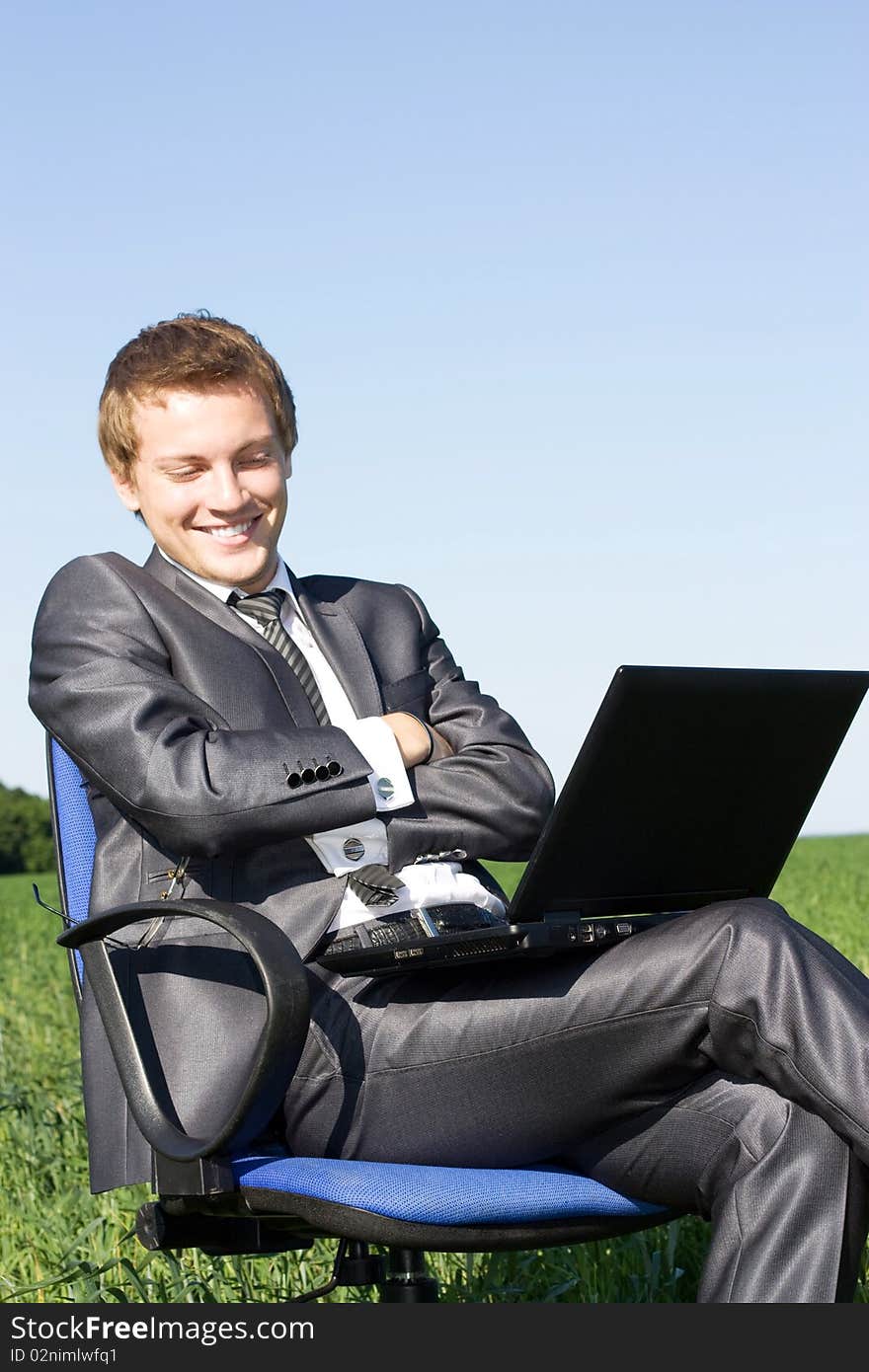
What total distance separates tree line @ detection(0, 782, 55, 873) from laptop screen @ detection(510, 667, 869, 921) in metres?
43.2

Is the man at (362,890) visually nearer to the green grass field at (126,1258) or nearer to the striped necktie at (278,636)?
the striped necktie at (278,636)

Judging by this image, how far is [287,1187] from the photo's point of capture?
234cm

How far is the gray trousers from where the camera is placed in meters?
2.19

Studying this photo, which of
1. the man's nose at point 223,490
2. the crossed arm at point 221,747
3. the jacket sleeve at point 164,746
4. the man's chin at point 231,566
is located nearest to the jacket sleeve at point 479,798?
the crossed arm at point 221,747

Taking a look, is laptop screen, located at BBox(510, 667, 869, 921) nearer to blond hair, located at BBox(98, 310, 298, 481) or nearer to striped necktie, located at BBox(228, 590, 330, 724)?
striped necktie, located at BBox(228, 590, 330, 724)

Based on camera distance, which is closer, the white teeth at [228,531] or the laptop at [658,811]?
the laptop at [658,811]

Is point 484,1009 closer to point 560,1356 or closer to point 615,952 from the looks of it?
point 615,952

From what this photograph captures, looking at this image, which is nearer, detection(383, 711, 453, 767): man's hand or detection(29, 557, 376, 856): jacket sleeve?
detection(29, 557, 376, 856): jacket sleeve

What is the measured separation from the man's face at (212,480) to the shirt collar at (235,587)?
0.01 metres

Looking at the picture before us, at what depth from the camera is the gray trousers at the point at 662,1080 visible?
7.20 ft

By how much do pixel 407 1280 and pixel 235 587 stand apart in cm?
127

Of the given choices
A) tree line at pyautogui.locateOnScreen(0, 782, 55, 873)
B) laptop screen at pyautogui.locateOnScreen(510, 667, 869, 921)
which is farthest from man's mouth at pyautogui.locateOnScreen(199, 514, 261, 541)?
tree line at pyautogui.locateOnScreen(0, 782, 55, 873)

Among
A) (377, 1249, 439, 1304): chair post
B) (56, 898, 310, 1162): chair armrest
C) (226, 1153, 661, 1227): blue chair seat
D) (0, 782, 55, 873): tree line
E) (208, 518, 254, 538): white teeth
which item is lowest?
(0, 782, 55, 873): tree line

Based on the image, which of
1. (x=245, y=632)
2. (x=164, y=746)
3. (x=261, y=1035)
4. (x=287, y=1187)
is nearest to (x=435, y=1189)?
(x=287, y=1187)
